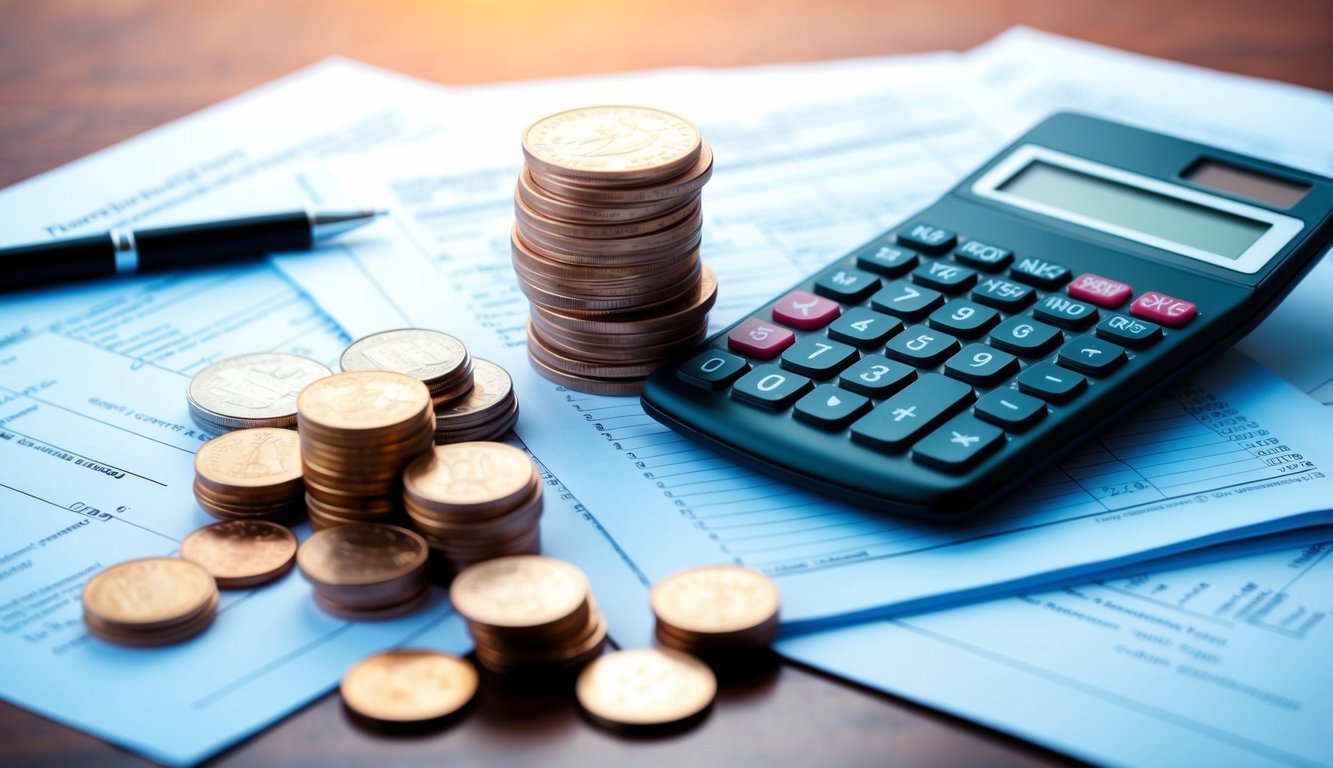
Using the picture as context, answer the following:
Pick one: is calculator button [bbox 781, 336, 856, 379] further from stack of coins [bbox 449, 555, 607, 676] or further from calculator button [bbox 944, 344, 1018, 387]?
stack of coins [bbox 449, 555, 607, 676]

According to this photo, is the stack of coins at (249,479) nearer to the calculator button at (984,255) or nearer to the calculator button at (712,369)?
the calculator button at (712,369)

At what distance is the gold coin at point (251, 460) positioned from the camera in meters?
0.68

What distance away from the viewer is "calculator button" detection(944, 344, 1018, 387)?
719 mm

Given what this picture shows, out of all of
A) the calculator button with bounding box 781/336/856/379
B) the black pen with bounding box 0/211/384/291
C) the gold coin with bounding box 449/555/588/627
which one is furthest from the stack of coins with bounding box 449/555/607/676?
the black pen with bounding box 0/211/384/291

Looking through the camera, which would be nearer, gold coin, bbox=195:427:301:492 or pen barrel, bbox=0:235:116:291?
gold coin, bbox=195:427:301:492

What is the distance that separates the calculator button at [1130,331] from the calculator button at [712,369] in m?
0.21

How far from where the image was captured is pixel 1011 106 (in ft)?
4.02

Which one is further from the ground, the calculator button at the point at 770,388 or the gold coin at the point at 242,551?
the calculator button at the point at 770,388

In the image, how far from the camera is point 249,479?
0.69m

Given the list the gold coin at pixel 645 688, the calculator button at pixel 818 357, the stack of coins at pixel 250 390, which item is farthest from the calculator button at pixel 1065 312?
the stack of coins at pixel 250 390

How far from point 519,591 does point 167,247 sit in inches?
19.3

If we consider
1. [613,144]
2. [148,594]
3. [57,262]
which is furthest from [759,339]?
[57,262]

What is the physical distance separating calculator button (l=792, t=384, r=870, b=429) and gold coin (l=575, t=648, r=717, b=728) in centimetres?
17

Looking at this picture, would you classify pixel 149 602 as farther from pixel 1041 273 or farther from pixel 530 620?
pixel 1041 273
